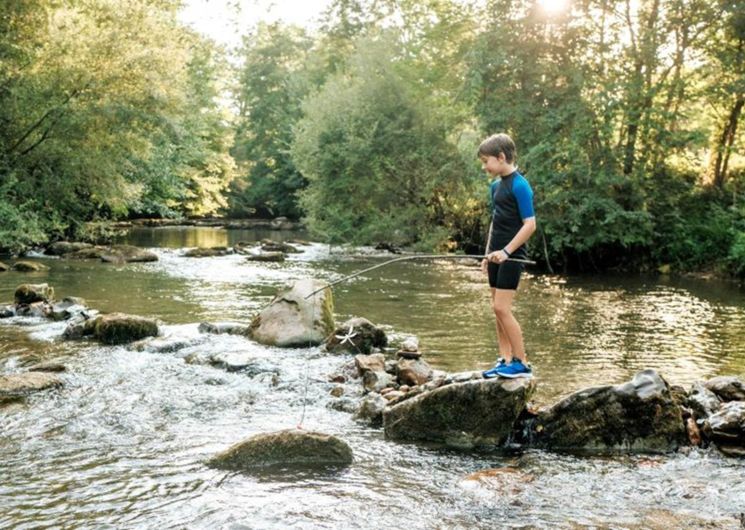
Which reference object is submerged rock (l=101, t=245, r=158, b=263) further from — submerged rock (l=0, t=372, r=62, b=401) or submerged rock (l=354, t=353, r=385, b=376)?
submerged rock (l=354, t=353, r=385, b=376)

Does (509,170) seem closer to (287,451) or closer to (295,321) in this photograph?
(287,451)

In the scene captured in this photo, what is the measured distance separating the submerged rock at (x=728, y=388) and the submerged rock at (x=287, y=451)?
3905mm

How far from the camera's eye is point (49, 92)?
68.8 feet

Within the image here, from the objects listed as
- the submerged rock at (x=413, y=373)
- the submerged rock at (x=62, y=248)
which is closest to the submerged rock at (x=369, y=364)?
the submerged rock at (x=413, y=373)

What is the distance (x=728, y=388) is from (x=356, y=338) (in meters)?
4.95

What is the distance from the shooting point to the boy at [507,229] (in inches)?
252

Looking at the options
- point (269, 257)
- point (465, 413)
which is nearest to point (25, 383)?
point (465, 413)

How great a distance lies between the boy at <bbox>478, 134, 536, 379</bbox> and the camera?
252 inches

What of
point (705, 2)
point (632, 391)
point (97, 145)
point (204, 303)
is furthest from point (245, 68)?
point (632, 391)

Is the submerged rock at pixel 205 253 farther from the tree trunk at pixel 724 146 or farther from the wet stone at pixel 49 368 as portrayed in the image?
the wet stone at pixel 49 368

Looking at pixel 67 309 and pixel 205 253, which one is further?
pixel 205 253

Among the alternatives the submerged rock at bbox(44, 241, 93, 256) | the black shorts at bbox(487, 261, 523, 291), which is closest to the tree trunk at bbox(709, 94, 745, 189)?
the black shorts at bbox(487, 261, 523, 291)

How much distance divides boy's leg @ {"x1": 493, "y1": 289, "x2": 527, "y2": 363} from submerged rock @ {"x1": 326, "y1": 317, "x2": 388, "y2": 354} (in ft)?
13.1

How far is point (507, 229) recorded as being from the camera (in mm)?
6508
